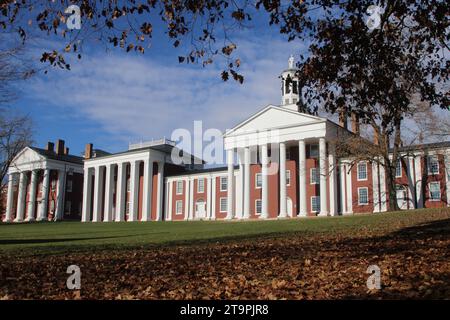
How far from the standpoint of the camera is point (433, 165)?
48.7 metres

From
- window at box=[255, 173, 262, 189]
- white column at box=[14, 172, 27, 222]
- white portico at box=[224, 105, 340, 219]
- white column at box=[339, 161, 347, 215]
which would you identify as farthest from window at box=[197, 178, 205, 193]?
white column at box=[14, 172, 27, 222]

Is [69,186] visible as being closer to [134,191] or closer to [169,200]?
[134,191]

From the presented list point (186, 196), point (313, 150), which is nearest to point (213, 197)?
point (186, 196)

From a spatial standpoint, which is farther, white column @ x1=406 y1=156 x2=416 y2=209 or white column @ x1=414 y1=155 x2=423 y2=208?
white column @ x1=406 y1=156 x2=416 y2=209

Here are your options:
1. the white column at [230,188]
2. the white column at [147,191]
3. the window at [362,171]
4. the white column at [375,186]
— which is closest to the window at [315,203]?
the window at [362,171]

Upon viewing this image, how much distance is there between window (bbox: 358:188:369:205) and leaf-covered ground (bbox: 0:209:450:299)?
132 feet

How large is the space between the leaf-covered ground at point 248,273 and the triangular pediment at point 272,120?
4039 centimetres

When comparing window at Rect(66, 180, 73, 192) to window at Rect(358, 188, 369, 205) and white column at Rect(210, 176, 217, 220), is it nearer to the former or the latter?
white column at Rect(210, 176, 217, 220)

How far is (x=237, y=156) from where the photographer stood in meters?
62.3

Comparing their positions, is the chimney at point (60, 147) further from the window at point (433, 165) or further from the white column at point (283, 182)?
the window at point (433, 165)

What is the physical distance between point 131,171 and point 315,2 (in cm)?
6281

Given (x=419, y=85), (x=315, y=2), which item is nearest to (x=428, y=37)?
(x=419, y=85)

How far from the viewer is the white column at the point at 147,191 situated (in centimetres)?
6738

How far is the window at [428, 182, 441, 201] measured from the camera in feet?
158
